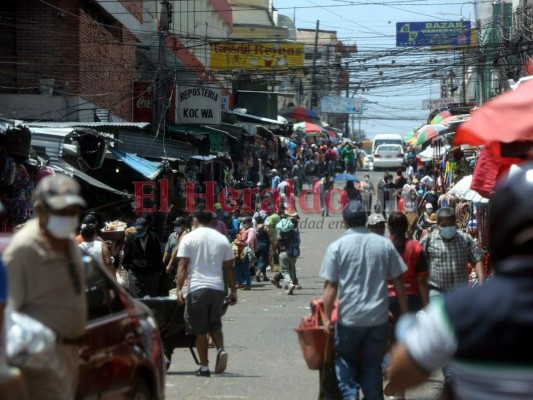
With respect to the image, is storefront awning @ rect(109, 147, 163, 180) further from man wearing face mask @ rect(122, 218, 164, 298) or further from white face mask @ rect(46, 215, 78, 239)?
white face mask @ rect(46, 215, 78, 239)

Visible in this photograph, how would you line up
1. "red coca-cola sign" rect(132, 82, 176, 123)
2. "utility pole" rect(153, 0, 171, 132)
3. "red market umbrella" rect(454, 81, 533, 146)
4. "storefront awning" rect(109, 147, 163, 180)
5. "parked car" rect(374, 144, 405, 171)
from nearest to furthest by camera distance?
1. "red market umbrella" rect(454, 81, 533, 146)
2. "storefront awning" rect(109, 147, 163, 180)
3. "utility pole" rect(153, 0, 171, 132)
4. "red coca-cola sign" rect(132, 82, 176, 123)
5. "parked car" rect(374, 144, 405, 171)

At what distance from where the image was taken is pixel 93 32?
85.1ft

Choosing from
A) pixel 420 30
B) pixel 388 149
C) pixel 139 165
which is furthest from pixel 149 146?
pixel 388 149

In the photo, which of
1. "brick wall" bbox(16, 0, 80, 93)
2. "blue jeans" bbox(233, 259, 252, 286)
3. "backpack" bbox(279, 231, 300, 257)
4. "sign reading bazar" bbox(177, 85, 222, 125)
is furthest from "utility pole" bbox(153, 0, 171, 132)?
"backpack" bbox(279, 231, 300, 257)

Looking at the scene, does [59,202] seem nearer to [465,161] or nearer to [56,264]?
[56,264]

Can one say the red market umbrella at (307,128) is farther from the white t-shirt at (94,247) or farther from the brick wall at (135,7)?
the white t-shirt at (94,247)

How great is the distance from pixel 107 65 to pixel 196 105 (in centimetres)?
464

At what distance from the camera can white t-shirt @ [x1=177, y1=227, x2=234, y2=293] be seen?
37.4 ft

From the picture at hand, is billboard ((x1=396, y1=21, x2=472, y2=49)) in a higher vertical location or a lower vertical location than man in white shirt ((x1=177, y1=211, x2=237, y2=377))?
higher

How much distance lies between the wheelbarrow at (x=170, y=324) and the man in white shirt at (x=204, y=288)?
12.5 inches

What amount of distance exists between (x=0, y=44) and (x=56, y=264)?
18674mm

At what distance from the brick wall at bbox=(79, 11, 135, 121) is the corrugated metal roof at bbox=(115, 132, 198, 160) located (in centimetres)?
128

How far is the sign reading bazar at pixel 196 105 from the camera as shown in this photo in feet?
104

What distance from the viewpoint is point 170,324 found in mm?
11859
